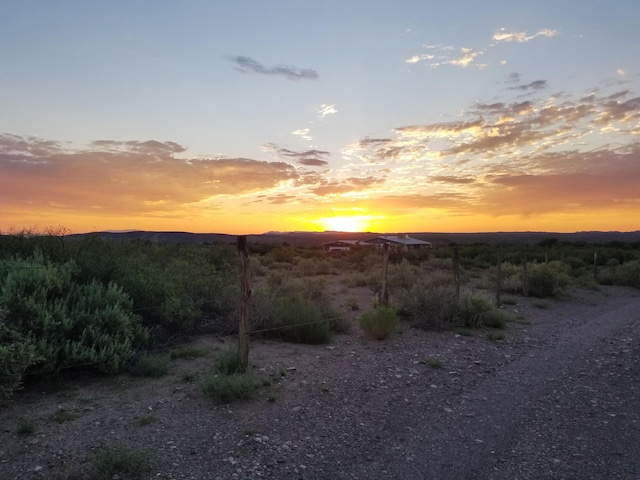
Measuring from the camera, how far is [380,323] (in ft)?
40.3

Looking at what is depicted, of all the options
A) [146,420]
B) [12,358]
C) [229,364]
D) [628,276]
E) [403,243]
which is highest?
[403,243]

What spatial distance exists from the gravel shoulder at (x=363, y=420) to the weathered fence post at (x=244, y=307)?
729mm

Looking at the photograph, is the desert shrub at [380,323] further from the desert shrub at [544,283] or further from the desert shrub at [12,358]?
the desert shrub at [544,283]

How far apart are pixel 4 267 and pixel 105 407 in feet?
11.9

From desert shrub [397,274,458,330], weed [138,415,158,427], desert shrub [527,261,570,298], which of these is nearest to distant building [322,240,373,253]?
desert shrub [527,261,570,298]

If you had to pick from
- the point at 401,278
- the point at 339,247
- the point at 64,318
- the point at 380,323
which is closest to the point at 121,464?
the point at 64,318

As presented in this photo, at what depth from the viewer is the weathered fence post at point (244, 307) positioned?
870cm

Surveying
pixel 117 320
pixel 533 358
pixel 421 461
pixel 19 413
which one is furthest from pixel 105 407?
pixel 533 358

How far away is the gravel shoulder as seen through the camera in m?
5.82

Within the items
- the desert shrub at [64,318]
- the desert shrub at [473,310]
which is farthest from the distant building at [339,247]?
the desert shrub at [64,318]

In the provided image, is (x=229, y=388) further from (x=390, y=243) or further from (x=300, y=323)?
(x=390, y=243)

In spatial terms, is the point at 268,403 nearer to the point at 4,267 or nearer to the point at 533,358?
the point at 4,267

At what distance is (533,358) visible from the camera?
1107 centimetres

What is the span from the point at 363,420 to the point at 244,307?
2706mm
